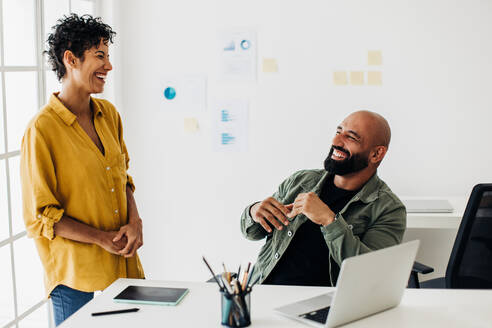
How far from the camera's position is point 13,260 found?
2609mm

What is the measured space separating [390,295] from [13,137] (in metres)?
1.77

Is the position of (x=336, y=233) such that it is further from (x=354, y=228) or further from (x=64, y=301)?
(x=64, y=301)

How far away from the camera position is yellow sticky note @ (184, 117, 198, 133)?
12.2ft

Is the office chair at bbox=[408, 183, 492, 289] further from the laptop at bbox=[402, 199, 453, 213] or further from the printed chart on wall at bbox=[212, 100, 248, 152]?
the printed chart on wall at bbox=[212, 100, 248, 152]


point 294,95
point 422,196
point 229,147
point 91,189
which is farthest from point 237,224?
point 91,189

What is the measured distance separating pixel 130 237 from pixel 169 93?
1664 mm

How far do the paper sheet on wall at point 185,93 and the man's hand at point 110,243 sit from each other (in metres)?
1.63

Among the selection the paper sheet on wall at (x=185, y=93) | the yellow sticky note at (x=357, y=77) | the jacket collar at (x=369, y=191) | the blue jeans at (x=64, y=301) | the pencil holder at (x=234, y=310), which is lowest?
the blue jeans at (x=64, y=301)

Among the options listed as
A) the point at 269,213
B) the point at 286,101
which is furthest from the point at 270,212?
the point at 286,101

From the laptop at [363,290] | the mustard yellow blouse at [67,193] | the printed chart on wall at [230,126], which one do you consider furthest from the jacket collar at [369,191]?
the printed chart on wall at [230,126]

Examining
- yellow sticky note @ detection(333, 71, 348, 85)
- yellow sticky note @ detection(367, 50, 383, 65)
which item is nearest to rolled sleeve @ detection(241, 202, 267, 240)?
yellow sticky note @ detection(333, 71, 348, 85)

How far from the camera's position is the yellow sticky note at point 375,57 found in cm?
347

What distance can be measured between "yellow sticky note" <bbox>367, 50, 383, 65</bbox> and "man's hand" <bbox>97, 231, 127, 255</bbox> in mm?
1962

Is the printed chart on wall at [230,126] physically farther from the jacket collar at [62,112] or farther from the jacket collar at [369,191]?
the jacket collar at [62,112]
